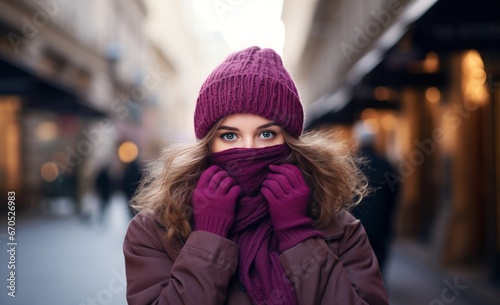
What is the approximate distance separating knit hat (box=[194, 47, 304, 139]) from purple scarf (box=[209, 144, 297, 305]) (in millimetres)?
130

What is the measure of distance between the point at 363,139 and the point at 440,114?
537 centimetres

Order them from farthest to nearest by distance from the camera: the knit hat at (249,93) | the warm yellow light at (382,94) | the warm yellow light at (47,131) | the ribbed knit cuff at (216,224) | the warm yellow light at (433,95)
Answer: the warm yellow light at (47,131) < the warm yellow light at (382,94) < the warm yellow light at (433,95) < the knit hat at (249,93) < the ribbed knit cuff at (216,224)

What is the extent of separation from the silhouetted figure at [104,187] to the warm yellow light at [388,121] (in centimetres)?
791

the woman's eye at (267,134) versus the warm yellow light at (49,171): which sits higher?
the warm yellow light at (49,171)

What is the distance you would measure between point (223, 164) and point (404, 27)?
206 inches

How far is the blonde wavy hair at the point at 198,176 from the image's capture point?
2332 mm

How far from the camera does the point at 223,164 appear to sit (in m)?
2.38

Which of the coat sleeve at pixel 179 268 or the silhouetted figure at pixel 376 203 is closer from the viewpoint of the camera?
the coat sleeve at pixel 179 268

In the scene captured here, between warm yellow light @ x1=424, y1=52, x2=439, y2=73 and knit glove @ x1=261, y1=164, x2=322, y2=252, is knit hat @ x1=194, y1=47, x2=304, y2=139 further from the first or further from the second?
warm yellow light @ x1=424, y1=52, x2=439, y2=73

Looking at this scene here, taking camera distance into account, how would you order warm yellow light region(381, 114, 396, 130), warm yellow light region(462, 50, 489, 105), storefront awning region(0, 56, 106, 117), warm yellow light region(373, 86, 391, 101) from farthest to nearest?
warm yellow light region(381, 114, 396, 130) < warm yellow light region(373, 86, 391, 101) < storefront awning region(0, 56, 106, 117) < warm yellow light region(462, 50, 489, 105)

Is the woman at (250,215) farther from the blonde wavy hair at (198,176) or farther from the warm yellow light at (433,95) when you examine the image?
the warm yellow light at (433,95)

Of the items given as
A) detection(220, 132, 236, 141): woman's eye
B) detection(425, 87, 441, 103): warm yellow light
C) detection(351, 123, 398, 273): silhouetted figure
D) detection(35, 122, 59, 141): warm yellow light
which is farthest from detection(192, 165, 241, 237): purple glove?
detection(35, 122, 59, 141): warm yellow light

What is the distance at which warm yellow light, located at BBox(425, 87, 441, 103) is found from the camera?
1219cm

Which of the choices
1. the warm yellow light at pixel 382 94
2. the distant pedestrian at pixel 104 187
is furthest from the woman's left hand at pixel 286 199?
the distant pedestrian at pixel 104 187
